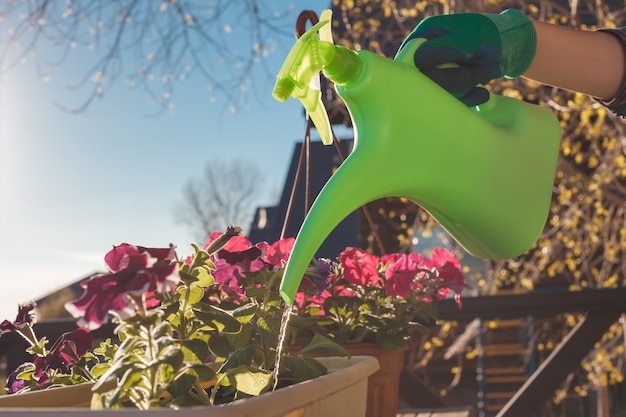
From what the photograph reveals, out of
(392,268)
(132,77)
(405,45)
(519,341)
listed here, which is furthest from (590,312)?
(519,341)

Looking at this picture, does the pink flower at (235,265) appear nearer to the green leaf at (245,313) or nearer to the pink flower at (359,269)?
the green leaf at (245,313)

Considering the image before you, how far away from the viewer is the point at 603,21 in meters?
2.31

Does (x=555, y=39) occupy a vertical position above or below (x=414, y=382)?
above

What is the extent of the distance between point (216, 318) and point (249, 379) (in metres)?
0.08

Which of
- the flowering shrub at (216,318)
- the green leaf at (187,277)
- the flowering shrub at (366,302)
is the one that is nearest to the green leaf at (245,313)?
the flowering shrub at (216,318)

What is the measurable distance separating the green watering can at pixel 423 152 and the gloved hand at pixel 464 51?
0.07 feet

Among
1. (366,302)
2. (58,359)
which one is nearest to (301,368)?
(58,359)

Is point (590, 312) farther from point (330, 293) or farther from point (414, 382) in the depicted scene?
point (330, 293)

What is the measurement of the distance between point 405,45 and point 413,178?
4.7 inches

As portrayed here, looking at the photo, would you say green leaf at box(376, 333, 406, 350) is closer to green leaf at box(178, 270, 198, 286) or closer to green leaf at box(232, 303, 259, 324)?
green leaf at box(232, 303, 259, 324)

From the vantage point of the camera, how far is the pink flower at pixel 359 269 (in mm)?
898

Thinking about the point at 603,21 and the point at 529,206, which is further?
the point at 603,21

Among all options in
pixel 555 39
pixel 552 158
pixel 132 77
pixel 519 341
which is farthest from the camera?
pixel 519 341

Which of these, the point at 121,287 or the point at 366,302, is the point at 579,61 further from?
the point at 121,287
